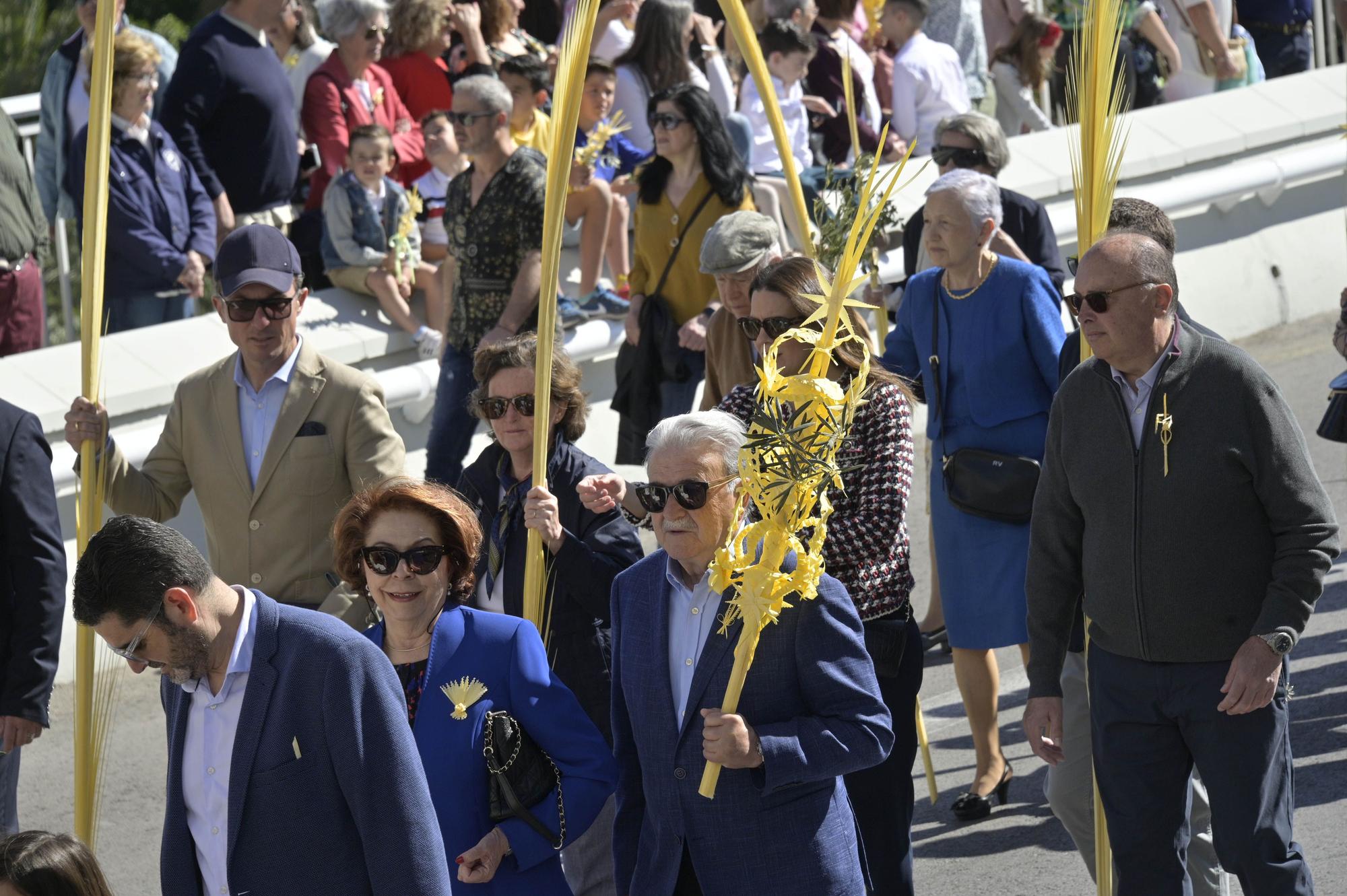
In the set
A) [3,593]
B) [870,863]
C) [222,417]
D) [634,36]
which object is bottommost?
[870,863]

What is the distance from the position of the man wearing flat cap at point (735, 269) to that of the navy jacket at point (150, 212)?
340 cm

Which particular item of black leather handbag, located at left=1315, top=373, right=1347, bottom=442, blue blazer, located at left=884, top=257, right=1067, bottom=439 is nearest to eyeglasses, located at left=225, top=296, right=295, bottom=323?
blue blazer, located at left=884, top=257, right=1067, bottom=439

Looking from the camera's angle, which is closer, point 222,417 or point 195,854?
point 195,854

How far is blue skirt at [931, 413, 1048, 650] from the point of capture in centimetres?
598

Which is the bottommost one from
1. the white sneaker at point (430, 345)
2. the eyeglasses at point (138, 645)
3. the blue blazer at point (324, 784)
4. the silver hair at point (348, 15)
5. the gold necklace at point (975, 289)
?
the white sneaker at point (430, 345)

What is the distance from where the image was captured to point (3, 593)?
17.1 feet

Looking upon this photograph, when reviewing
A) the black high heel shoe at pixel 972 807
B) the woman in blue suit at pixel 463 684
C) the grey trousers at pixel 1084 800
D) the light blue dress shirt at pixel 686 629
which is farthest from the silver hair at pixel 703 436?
the black high heel shoe at pixel 972 807

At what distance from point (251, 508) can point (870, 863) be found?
200cm

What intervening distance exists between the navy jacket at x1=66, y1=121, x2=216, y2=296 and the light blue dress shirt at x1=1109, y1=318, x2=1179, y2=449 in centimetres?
552

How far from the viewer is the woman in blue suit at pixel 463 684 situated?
3943 mm

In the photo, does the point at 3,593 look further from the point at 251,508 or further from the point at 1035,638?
the point at 1035,638

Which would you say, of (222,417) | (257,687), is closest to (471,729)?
(257,687)

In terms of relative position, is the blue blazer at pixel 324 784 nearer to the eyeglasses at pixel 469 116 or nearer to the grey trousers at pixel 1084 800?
the grey trousers at pixel 1084 800

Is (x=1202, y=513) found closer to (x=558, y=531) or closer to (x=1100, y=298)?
(x=1100, y=298)
